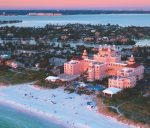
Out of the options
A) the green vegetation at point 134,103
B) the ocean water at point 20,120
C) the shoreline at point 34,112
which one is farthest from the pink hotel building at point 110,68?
the ocean water at point 20,120

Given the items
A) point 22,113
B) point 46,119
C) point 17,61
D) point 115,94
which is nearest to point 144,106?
point 115,94

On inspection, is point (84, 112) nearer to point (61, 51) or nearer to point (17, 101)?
point (17, 101)

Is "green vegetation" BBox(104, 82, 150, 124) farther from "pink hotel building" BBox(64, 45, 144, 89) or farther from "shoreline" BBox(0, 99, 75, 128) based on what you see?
"shoreline" BBox(0, 99, 75, 128)

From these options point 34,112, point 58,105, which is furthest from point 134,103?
point 34,112

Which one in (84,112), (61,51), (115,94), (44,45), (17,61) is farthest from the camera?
(44,45)

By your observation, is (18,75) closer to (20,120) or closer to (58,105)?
(58,105)

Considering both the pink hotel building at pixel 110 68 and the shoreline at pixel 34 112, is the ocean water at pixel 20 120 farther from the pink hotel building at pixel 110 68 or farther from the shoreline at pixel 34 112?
the pink hotel building at pixel 110 68
